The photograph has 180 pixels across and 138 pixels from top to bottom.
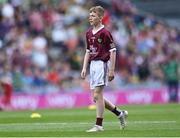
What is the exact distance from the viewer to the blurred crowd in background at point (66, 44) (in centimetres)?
2931

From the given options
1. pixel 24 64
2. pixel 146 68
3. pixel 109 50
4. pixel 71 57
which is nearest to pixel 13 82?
pixel 24 64

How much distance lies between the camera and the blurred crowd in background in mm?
29312

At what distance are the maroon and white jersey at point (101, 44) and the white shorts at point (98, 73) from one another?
10 cm

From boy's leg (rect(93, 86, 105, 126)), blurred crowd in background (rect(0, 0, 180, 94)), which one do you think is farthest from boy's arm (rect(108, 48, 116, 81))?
blurred crowd in background (rect(0, 0, 180, 94))

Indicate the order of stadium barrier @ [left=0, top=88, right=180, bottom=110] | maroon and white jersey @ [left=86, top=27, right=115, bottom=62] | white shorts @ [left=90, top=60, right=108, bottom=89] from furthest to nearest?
stadium barrier @ [left=0, top=88, right=180, bottom=110], maroon and white jersey @ [left=86, top=27, right=115, bottom=62], white shorts @ [left=90, top=60, right=108, bottom=89]

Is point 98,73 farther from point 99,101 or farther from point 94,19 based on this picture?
point 94,19

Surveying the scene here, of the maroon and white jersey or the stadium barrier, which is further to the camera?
the stadium barrier

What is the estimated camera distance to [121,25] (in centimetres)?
3394

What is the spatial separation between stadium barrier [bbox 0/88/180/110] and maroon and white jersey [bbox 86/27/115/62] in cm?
1482

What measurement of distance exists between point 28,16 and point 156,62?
6433mm

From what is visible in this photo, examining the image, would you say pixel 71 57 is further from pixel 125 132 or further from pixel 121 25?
pixel 125 132

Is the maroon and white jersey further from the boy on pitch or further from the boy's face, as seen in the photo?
the boy's face

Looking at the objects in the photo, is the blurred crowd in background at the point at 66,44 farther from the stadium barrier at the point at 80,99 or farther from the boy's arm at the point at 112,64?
the boy's arm at the point at 112,64

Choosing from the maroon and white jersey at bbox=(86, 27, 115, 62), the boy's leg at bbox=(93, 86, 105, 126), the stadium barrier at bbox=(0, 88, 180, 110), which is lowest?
the stadium barrier at bbox=(0, 88, 180, 110)
